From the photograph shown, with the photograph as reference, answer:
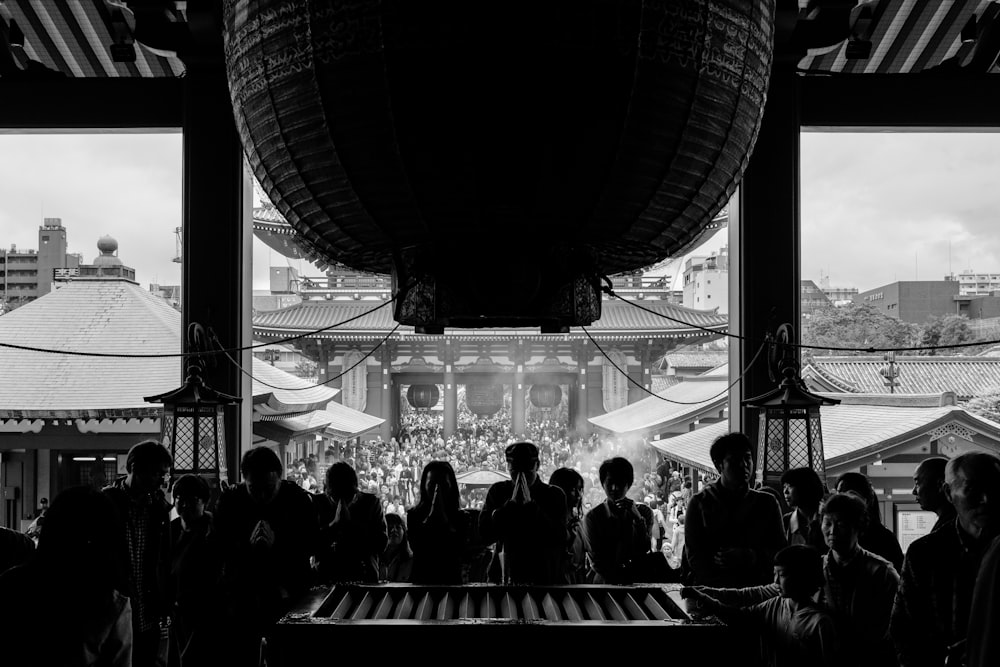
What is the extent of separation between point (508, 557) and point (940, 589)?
1.28 metres

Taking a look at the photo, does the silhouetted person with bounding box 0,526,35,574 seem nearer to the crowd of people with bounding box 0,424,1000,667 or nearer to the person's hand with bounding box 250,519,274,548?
the crowd of people with bounding box 0,424,1000,667

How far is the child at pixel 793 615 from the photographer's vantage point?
1.60 meters

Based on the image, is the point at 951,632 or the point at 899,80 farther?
the point at 899,80

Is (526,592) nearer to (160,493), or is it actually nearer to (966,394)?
(160,493)

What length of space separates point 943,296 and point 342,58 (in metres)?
19.2

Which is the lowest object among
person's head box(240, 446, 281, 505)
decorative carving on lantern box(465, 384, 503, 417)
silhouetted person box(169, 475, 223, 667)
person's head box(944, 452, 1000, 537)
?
decorative carving on lantern box(465, 384, 503, 417)

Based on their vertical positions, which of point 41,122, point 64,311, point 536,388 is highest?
point 41,122

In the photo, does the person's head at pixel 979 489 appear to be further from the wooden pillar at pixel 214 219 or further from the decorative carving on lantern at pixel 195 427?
the wooden pillar at pixel 214 219

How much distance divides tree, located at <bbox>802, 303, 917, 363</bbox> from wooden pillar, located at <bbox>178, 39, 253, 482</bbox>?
12919 millimetres

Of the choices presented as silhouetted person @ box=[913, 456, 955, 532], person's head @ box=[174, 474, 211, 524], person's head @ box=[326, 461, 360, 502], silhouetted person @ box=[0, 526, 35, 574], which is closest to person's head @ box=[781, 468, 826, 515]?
silhouetted person @ box=[913, 456, 955, 532]

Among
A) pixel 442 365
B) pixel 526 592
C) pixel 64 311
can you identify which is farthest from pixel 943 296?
pixel 526 592

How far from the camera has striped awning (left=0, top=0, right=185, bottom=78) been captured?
3.33m

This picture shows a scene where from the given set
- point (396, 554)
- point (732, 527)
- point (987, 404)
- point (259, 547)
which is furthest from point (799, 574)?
point (987, 404)

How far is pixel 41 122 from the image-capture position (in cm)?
389
